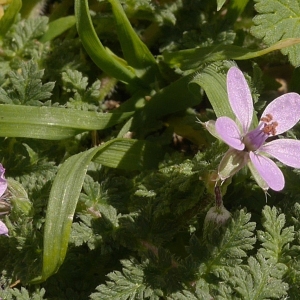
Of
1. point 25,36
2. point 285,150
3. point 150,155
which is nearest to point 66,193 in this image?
point 150,155

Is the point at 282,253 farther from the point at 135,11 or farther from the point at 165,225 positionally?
the point at 135,11

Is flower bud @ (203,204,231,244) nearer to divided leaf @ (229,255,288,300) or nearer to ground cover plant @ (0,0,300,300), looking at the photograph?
ground cover plant @ (0,0,300,300)

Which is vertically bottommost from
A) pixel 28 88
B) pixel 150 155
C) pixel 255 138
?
pixel 150 155

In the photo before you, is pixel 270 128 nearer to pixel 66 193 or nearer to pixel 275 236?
pixel 275 236

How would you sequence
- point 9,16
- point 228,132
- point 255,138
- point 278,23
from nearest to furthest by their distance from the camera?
1. point 228,132
2. point 255,138
3. point 278,23
4. point 9,16

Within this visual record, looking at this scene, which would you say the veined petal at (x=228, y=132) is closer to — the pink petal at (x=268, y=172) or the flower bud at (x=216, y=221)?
the pink petal at (x=268, y=172)

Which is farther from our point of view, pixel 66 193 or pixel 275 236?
pixel 66 193
